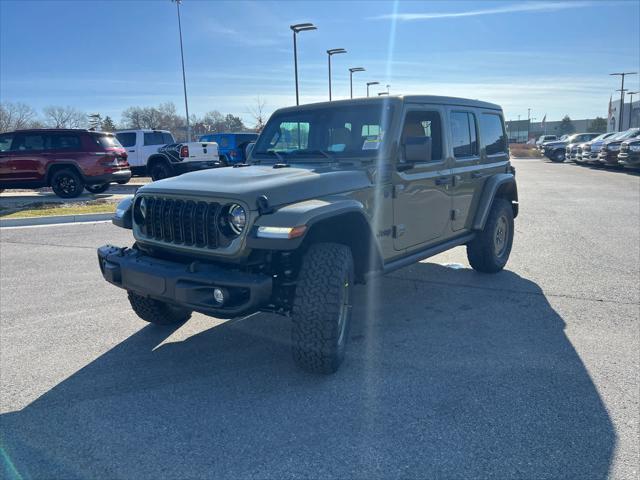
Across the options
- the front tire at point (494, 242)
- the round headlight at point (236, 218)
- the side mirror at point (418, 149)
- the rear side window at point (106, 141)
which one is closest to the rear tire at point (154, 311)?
the round headlight at point (236, 218)

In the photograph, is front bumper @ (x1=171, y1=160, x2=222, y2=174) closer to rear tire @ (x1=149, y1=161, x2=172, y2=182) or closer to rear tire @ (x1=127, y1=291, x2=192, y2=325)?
rear tire @ (x1=149, y1=161, x2=172, y2=182)

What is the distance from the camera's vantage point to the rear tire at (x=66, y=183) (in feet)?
43.7

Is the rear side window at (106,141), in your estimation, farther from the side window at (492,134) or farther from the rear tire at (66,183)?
the side window at (492,134)

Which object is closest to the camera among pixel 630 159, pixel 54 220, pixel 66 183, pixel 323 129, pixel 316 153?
pixel 316 153

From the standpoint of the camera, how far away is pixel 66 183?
1351 centimetres

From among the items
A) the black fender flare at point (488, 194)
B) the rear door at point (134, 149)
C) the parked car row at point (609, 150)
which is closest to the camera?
the black fender flare at point (488, 194)

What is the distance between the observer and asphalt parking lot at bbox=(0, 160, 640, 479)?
2.60 meters

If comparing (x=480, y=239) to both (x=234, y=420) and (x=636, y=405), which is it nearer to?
(x=636, y=405)

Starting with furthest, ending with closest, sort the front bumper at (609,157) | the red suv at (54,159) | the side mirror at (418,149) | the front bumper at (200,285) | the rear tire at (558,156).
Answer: the rear tire at (558,156), the front bumper at (609,157), the red suv at (54,159), the side mirror at (418,149), the front bumper at (200,285)

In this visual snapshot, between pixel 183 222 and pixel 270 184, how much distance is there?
0.65m

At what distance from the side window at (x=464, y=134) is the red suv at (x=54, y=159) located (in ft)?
35.7

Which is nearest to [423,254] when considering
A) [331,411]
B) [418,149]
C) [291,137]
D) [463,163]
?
[418,149]

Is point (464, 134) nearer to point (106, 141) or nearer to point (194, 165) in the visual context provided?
point (106, 141)

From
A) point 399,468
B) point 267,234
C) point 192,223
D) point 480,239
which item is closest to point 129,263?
point 192,223
